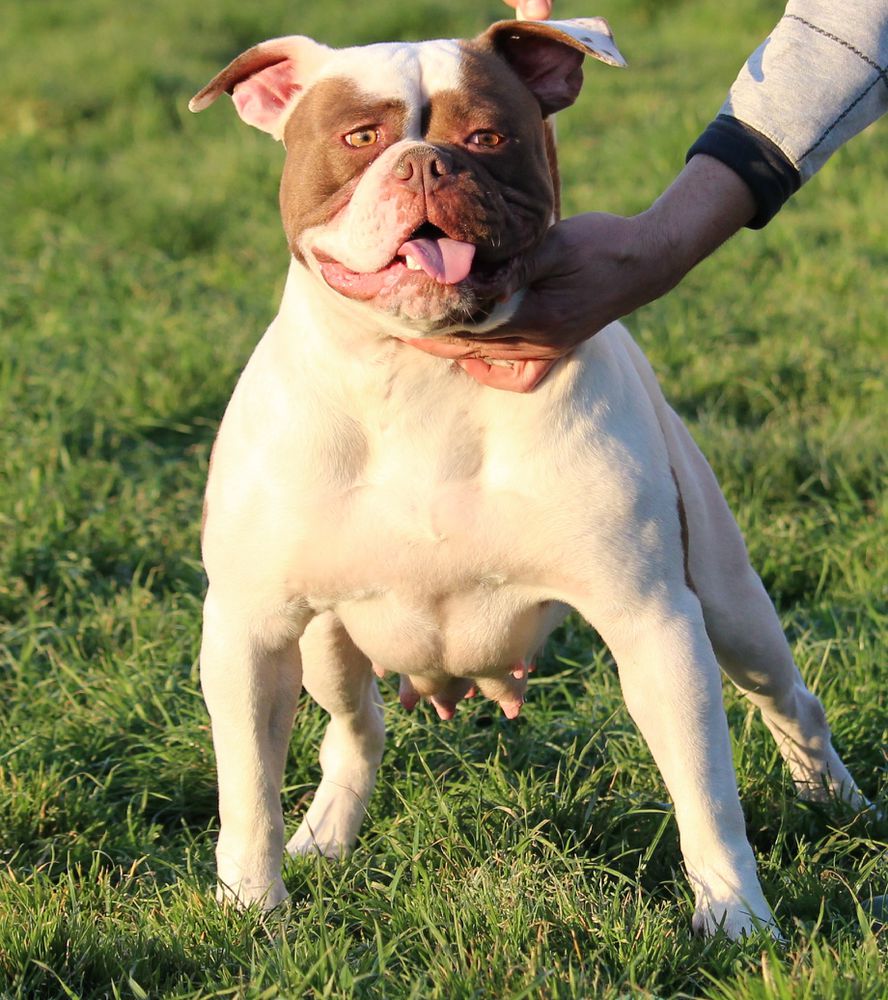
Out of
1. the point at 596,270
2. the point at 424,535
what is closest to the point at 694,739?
the point at 424,535

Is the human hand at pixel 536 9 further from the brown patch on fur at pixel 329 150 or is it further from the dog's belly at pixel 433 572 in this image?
the dog's belly at pixel 433 572

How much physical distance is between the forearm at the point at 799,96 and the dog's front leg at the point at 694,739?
0.74 metres

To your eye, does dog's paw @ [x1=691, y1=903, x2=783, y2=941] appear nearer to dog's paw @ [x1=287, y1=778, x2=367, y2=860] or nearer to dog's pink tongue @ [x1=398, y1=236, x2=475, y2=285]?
dog's paw @ [x1=287, y1=778, x2=367, y2=860]

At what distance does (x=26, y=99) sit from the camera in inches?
346

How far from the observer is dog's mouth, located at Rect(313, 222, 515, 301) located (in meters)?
2.21

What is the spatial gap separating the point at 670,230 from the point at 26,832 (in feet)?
5.79

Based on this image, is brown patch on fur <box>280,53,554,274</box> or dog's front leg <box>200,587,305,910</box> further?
dog's front leg <box>200,587,305,910</box>

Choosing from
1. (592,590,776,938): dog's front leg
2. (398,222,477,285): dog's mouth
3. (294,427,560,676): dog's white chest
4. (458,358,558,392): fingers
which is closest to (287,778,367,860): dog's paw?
(294,427,560,676): dog's white chest

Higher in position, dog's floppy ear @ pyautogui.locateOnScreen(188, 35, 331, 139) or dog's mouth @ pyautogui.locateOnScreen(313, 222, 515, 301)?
dog's floppy ear @ pyautogui.locateOnScreen(188, 35, 331, 139)

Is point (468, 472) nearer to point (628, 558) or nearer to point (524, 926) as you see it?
point (628, 558)

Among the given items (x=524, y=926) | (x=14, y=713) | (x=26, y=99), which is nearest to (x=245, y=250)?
(x=26, y=99)

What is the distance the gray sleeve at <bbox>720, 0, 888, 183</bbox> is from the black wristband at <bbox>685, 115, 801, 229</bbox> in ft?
0.04

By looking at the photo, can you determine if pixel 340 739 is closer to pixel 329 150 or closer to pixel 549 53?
pixel 329 150

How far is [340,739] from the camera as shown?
316 cm
